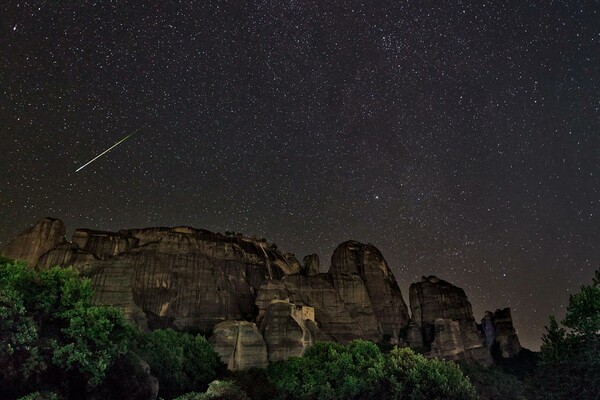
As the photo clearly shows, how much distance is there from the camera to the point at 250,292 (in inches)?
3536

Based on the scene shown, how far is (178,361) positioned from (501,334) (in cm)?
10690

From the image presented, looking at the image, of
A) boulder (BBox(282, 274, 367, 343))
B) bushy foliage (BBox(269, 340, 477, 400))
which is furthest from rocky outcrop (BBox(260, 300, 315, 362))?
bushy foliage (BBox(269, 340, 477, 400))

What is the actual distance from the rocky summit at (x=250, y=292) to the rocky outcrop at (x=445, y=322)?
26 centimetres

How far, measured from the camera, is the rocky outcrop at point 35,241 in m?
85.0

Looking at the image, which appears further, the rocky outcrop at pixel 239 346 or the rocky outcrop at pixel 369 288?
the rocky outcrop at pixel 369 288

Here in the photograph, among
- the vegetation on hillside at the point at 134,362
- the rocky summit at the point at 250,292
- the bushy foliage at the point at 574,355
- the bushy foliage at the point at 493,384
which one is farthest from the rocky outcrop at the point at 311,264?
the bushy foliage at the point at 574,355

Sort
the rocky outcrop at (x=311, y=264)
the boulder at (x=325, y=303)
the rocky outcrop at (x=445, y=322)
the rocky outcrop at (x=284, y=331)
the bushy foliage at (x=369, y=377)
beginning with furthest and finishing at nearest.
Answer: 1. the rocky outcrop at (x=311, y=264)
2. the rocky outcrop at (x=445, y=322)
3. the boulder at (x=325, y=303)
4. the rocky outcrop at (x=284, y=331)
5. the bushy foliage at (x=369, y=377)

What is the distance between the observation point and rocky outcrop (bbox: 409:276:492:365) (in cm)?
9188

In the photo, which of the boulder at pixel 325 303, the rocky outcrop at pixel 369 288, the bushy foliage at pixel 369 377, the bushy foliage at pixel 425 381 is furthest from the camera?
the rocky outcrop at pixel 369 288

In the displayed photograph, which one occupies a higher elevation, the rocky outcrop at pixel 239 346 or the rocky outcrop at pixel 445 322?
the rocky outcrop at pixel 445 322

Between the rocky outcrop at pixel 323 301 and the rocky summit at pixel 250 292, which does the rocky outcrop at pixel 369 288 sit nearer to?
the rocky summit at pixel 250 292

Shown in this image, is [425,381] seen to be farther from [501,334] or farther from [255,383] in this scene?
[501,334]

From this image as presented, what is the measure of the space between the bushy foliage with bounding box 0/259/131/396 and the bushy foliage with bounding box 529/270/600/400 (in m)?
29.6

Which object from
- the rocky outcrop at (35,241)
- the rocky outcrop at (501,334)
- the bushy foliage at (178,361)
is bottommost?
the bushy foliage at (178,361)
